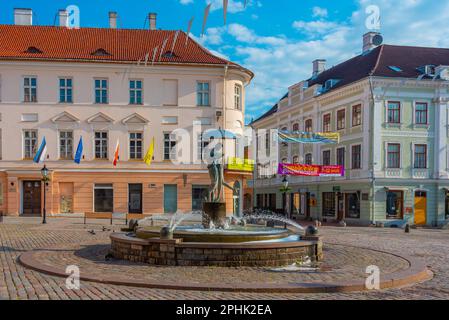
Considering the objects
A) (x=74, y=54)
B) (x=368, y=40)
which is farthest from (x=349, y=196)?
(x=74, y=54)

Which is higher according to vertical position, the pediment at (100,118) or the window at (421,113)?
the window at (421,113)

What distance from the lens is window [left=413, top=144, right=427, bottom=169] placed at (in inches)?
1380

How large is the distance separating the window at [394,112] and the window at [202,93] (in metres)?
12.3

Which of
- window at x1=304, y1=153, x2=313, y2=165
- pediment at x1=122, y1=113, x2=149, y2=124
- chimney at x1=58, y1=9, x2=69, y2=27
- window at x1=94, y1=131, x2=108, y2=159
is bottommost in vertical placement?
window at x1=304, y1=153, x2=313, y2=165

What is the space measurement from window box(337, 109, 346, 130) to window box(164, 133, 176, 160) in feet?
42.8

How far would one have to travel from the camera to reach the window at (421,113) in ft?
115

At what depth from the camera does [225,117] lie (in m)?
33.6

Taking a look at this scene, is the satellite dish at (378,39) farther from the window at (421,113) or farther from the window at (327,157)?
the window at (327,157)

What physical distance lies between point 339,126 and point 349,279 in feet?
96.2

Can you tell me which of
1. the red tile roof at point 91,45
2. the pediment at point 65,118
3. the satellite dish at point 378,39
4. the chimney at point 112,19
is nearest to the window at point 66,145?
the pediment at point 65,118

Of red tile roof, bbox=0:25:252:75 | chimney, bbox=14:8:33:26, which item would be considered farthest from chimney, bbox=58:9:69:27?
chimney, bbox=14:8:33:26

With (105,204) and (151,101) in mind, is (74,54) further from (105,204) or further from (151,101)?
(105,204)

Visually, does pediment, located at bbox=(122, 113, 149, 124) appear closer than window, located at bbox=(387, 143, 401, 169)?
Yes

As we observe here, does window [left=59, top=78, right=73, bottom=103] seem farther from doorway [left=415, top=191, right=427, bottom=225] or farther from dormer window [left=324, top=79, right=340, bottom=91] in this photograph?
doorway [left=415, top=191, right=427, bottom=225]
